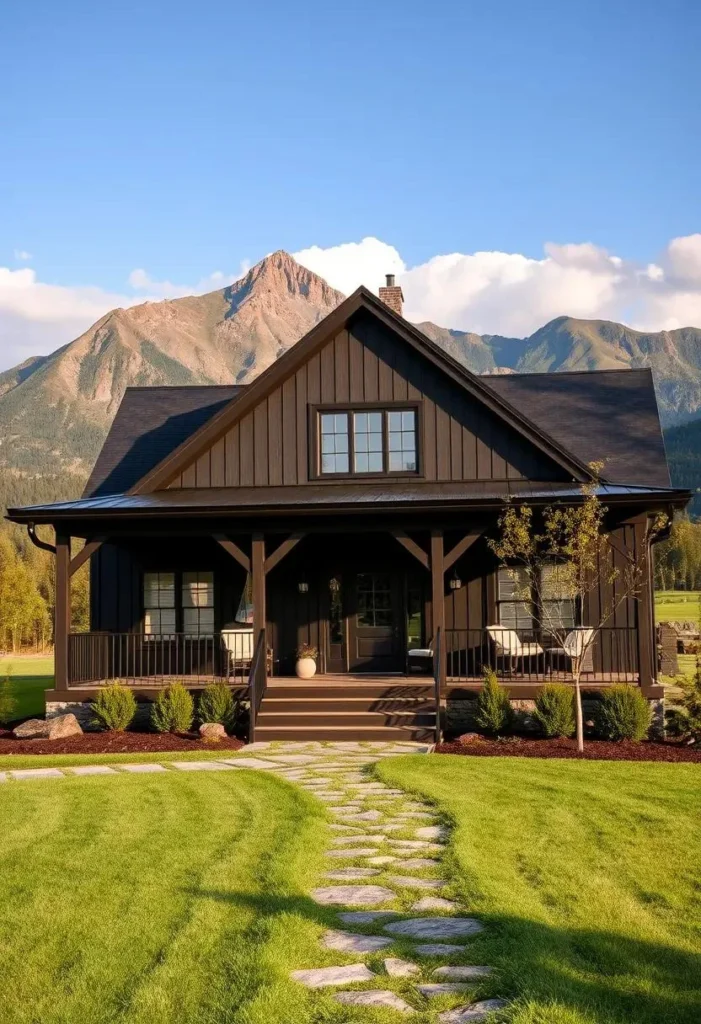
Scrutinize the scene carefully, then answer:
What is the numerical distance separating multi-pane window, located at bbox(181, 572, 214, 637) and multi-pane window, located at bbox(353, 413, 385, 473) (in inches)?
136

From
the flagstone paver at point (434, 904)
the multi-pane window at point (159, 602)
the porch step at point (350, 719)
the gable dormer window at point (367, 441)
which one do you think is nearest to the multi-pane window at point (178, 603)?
the multi-pane window at point (159, 602)

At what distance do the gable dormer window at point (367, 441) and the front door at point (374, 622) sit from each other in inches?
75.7

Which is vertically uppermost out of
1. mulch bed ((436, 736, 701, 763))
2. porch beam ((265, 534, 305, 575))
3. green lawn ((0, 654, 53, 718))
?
porch beam ((265, 534, 305, 575))

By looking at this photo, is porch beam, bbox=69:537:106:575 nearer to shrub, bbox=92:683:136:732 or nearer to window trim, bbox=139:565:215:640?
shrub, bbox=92:683:136:732

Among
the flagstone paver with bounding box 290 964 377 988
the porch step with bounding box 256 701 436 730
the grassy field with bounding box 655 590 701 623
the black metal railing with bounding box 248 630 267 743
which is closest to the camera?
the flagstone paver with bounding box 290 964 377 988

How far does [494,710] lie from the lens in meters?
14.7

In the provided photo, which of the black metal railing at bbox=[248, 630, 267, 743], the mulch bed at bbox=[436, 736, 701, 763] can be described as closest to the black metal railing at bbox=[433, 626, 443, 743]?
the mulch bed at bbox=[436, 736, 701, 763]

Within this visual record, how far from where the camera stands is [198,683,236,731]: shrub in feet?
51.2

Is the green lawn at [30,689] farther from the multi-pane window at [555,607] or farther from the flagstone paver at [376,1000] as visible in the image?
the flagstone paver at [376,1000]

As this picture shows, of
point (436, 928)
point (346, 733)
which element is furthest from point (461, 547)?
point (436, 928)

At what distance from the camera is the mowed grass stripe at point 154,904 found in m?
4.95

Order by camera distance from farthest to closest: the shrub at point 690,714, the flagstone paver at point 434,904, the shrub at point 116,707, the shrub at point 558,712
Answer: the shrub at point 116,707
the shrub at point 558,712
the shrub at point 690,714
the flagstone paver at point 434,904

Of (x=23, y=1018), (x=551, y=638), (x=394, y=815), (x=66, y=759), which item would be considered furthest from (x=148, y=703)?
(x=23, y=1018)

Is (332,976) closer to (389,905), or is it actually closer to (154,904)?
(389,905)
